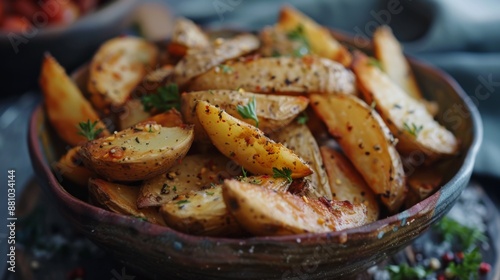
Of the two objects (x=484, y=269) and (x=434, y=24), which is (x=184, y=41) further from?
(x=434, y=24)

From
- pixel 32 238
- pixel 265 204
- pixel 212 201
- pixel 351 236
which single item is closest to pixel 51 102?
pixel 32 238

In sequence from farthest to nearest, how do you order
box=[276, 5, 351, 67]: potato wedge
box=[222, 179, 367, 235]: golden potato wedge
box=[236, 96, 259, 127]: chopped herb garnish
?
box=[276, 5, 351, 67]: potato wedge < box=[236, 96, 259, 127]: chopped herb garnish < box=[222, 179, 367, 235]: golden potato wedge

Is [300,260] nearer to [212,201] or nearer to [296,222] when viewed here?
[296,222]

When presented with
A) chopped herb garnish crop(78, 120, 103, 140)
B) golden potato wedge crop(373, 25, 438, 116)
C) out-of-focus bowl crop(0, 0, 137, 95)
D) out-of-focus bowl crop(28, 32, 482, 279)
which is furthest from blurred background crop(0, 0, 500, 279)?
out-of-focus bowl crop(28, 32, 482, 279)

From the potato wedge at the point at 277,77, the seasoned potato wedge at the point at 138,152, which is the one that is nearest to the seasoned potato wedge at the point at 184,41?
the potato wedge at the point at 277,77

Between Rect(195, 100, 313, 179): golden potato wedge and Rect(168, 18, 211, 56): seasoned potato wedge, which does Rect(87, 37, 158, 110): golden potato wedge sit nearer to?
Rect(168, 18, 211, 56): seasoned potato wedge

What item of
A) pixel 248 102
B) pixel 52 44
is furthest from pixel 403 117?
pixel 52 44

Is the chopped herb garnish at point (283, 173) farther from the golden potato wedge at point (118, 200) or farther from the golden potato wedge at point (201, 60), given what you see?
the golden potato wedge at point (201, 60)

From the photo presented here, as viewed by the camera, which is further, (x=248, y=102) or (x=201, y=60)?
(x=201, y=60)
